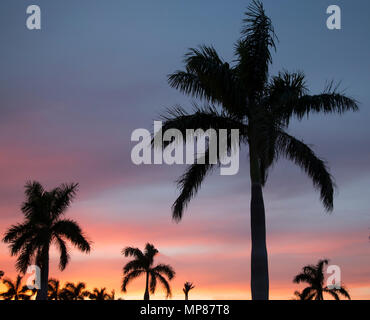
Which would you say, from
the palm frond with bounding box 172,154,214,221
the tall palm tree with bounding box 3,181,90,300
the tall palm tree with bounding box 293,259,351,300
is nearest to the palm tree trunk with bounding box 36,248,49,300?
the tall palm tree with bounding box 3,181,90,300

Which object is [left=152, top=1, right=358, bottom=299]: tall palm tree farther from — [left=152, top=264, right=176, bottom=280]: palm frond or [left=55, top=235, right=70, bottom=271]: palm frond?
[left=152, top=264, right=176, bottom=280]: palm frond

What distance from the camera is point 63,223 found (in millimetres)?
37344

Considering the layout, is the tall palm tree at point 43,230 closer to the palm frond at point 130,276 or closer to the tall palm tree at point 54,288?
the palm frond at point 130,276

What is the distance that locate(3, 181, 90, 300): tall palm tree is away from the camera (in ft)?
118

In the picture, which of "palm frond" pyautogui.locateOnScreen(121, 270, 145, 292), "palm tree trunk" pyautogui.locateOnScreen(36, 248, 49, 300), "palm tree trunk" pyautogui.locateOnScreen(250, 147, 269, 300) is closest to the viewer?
"palm tree trunk" pyautogui.locateOnScreen(250, 147, 269, 300)

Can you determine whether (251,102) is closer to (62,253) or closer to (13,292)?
(62,253)

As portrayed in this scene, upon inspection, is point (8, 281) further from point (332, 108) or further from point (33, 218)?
point (332, 108)

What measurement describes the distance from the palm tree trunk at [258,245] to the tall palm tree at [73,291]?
257 ft

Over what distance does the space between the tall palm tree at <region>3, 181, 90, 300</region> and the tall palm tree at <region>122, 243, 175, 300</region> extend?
2051 centimetres

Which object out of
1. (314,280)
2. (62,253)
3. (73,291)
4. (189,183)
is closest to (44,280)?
(62,253)

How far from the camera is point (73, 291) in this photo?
8831cm

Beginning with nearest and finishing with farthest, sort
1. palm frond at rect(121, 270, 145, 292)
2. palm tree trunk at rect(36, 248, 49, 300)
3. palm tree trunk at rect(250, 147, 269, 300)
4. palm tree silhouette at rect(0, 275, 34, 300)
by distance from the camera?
palm tree trunk at rect(250, 147, 269, 300), palm tree trunk at rect(36, 248, 49, 300), palm frond at rect(121, 270, 145, 292), palm tree silhouette at rect(0, 275, 34, 300)

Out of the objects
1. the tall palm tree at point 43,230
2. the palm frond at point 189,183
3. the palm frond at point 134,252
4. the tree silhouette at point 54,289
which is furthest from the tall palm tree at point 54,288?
the palm frond at point 189,183

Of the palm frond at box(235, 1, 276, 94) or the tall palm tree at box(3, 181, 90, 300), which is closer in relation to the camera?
the palm frond at box(235, 1, 276, 94)
